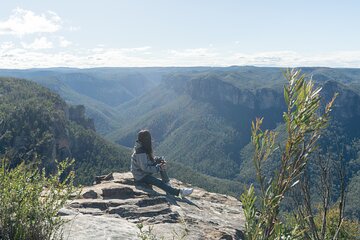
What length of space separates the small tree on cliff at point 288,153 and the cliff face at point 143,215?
4.25m

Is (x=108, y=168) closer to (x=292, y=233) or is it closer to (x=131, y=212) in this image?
(x=131, y=212)

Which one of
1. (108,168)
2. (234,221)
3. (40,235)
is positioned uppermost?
(40,235)

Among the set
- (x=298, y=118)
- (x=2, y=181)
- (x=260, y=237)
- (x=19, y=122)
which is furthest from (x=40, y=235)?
(x=19, y=122)

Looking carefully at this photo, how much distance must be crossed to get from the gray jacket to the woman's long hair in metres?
0.15

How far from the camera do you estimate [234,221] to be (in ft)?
36.8

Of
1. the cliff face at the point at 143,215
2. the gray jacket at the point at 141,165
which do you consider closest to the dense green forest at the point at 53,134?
the gray jacket at the point at 141,165

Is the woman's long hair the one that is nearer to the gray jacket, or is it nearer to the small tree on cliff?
the gray jacket

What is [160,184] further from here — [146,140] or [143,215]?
[143,215]

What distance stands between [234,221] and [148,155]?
381 cm

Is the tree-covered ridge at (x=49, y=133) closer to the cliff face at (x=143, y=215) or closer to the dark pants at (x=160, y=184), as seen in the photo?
the dark pants at (x=160, y=184)

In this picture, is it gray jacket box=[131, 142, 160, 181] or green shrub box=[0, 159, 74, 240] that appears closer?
green shrub box=[0, 159, 74, 240]

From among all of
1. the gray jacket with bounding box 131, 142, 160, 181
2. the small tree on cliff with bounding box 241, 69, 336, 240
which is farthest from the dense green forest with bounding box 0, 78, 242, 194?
the small tree on cliff with bounding box 241, 69, 336, 240

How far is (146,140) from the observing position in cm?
1263

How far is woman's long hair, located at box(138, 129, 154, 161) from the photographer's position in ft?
41.3
